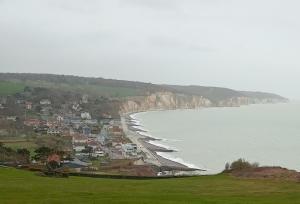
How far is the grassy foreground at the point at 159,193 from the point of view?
15688 millimetres

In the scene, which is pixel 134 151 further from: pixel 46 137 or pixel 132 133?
pixel 132 133

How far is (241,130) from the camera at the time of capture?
362 ft

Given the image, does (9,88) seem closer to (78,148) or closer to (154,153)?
(78,148)

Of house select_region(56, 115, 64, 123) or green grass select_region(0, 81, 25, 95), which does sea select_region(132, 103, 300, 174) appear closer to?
house select_region(56, 115, 64, 123)

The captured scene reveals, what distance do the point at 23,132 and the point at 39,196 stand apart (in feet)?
223

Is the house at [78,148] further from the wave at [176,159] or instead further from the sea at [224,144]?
the sea at [224,144]

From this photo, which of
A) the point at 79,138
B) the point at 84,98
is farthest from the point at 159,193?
the point at 84,98

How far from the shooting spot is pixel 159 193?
58.9 ft

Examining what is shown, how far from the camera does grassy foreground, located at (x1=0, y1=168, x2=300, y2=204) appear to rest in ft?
51.5

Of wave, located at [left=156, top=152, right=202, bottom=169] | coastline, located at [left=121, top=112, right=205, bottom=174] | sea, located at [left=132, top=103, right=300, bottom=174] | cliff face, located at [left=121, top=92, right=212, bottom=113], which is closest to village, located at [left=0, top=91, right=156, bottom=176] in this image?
coastline, located at [left=121, top=112, right=205, bottom=174]

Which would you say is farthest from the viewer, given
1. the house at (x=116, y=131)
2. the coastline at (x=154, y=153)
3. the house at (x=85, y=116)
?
the house at (x=85, y=116)

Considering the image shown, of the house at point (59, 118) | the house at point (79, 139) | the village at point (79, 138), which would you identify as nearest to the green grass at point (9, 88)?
the village at point (79, 138)

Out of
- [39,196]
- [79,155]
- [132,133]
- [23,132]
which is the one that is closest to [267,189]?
[39,196]

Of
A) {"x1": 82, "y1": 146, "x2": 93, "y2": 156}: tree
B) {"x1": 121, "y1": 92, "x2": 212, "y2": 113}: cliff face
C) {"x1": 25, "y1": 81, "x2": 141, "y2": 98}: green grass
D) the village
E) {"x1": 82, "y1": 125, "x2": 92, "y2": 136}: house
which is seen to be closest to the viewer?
the village
